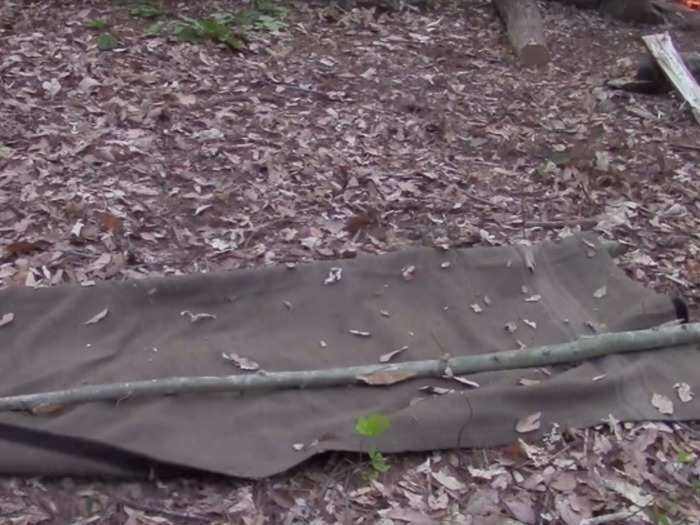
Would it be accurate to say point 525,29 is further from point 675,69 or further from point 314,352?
point 314,352

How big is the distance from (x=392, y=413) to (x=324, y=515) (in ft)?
1.43

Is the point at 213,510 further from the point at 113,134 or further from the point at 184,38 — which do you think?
the point at 184,38

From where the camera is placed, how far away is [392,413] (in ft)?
9.98

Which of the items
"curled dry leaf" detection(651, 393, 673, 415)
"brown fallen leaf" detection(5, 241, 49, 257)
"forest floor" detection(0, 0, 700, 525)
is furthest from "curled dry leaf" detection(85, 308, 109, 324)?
"curled dry leaf" detection(651, 393, 673, 415)

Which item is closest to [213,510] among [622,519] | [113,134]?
[622,519]

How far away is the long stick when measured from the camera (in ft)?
9.77

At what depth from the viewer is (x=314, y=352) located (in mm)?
3350

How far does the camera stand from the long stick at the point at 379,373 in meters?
2.98

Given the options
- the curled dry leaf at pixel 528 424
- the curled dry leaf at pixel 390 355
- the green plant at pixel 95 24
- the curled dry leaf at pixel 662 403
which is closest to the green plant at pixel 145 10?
the green plant at pixel 95 24

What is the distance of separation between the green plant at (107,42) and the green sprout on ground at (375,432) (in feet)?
12.3

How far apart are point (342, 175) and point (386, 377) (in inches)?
69.4

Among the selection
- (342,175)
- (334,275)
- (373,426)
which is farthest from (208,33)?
(373,426)

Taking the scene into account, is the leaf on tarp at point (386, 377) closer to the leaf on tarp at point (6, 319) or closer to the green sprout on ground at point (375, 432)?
the green sprout on ground at point (375, 432)

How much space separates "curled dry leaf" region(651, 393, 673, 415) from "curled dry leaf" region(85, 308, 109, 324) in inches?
81.5
